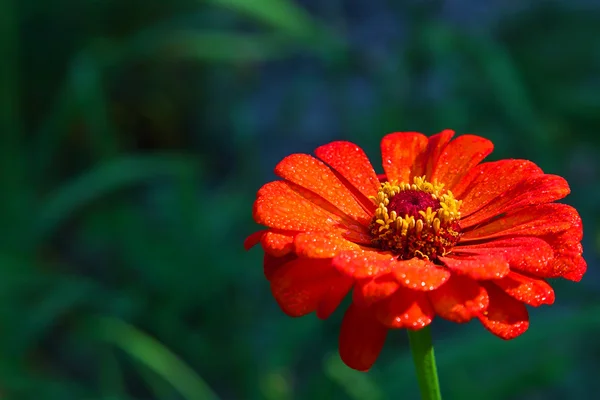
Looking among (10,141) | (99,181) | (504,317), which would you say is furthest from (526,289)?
(10,141)

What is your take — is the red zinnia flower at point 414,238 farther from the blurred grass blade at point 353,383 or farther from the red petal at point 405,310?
the blurred grass blade at point 353,383

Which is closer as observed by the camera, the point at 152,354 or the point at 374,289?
the point at 374,289

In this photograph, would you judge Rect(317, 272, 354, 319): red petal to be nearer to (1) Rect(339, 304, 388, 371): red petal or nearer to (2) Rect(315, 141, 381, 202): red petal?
(1) Rect(339, 304, 388, 371): red petal

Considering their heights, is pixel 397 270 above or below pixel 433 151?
below

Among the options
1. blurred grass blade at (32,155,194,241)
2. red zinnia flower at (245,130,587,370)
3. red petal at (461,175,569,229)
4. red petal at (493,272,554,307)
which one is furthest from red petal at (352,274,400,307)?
blurred grass blade at (32,155,194,241)

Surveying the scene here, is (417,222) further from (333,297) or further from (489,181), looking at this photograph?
(333,297)

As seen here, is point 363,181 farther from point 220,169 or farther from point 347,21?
point 347,21
